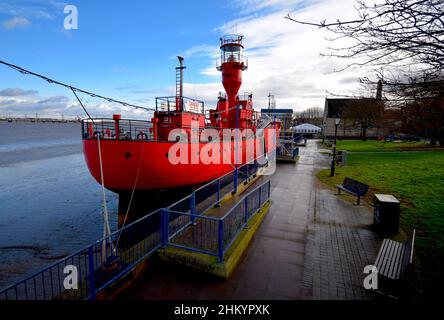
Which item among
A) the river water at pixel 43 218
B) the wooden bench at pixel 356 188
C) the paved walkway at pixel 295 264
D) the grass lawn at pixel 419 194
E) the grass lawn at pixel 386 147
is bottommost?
the river water at pixel 43 218

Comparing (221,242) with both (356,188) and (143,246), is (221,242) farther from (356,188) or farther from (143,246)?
(356,188)

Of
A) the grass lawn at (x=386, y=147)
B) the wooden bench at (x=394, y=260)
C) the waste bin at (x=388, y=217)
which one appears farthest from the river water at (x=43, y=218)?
the grass lawn at (x=386, y=147)

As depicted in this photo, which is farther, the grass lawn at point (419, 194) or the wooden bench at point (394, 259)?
the grass lawn at point (419, 194)

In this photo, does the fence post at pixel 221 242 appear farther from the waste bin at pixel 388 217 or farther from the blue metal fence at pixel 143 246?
the waste bin at pixel 388 217

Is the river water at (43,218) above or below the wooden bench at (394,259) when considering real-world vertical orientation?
below

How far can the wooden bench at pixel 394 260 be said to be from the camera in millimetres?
4504

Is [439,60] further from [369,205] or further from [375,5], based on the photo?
[369,205]

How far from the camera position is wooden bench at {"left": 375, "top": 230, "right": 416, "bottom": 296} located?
4504 millimetres

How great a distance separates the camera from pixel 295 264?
5.80 meters

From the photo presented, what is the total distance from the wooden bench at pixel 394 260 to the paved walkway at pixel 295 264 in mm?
546

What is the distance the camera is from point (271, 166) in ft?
63.5

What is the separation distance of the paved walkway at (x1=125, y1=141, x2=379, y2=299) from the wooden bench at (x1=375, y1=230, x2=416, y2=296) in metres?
0.55

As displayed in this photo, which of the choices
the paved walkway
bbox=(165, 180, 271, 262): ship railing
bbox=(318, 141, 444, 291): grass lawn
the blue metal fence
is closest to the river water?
the blue metal fence

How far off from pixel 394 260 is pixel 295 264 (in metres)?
1.99
